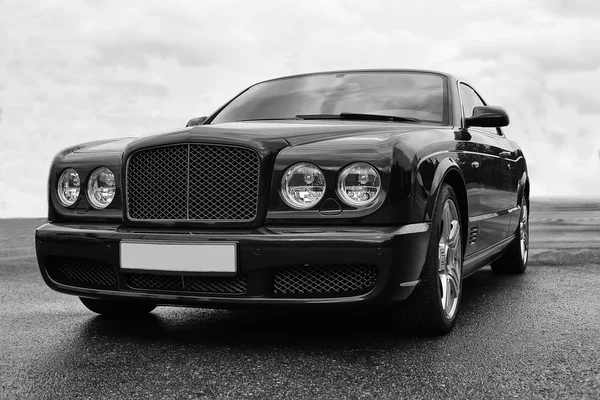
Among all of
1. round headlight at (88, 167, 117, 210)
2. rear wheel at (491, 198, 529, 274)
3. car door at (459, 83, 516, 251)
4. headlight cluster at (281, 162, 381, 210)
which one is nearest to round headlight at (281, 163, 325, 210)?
headlight cluster at (281, 162, 381, 210)

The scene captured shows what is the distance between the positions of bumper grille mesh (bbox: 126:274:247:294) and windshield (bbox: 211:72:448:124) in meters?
1.43

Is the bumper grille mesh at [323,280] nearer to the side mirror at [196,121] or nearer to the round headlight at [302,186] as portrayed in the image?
the round headlight at [302,186]

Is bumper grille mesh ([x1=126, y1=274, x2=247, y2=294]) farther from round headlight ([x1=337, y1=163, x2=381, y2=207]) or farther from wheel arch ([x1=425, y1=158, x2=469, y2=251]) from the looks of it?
wheel arch ([x1=425, y1=158, x2=469, y2=251])

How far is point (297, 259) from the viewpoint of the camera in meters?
3.32

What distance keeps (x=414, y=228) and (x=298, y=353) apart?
2.46 ft

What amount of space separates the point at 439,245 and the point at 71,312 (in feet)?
7.53

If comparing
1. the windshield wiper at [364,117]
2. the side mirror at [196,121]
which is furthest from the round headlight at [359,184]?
the side mirror at [196,121]

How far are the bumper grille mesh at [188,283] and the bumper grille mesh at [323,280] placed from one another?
0.18m

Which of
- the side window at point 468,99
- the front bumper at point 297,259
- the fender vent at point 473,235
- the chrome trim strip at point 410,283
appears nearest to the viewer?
the front bumper at point 297,259

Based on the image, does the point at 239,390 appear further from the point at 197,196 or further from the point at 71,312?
the point at 71,312

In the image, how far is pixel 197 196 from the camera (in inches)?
142

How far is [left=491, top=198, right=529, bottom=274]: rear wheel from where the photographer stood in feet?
21.5

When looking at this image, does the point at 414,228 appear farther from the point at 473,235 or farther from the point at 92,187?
Answer: the point at 92,187

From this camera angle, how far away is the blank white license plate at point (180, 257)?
3408mm
